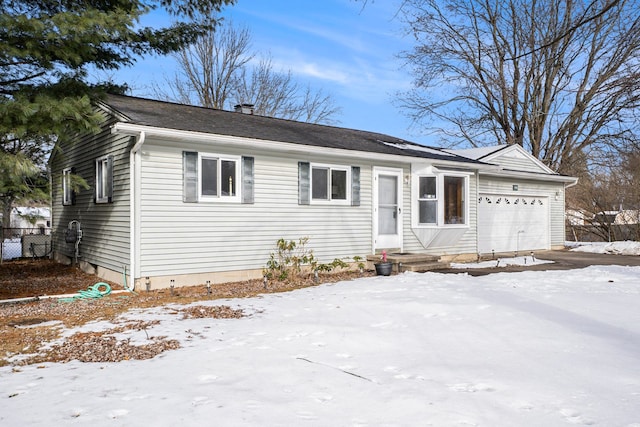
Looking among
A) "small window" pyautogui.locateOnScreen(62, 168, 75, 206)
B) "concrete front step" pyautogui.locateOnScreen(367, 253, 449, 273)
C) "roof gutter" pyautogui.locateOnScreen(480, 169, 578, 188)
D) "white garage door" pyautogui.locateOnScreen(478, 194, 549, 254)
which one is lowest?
"concrete front step" pyautogui.locateOnScreen(367, 253, 449, 273)

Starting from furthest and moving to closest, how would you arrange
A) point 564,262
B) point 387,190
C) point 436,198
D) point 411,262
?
point 564,262 < point 436,198 < point 387,190 < point 411,262

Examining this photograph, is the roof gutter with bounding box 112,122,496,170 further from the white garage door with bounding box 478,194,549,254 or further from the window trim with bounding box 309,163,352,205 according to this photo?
the white garage door with bounding box 478,194,549,254

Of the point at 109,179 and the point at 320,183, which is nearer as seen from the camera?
the point at 109,179

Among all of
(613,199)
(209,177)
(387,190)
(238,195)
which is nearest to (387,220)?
(387,190)

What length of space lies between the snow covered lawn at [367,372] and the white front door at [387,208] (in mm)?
4542

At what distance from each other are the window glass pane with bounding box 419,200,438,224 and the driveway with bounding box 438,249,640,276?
1449 mm

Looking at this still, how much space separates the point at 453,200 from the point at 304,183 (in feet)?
14.3

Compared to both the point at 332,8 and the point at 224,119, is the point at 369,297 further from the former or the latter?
the point at 224,119

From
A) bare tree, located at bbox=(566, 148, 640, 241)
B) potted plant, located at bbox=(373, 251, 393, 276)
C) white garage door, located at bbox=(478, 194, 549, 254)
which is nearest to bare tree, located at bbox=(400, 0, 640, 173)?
bare tree, located at bbox=(566, 148, 640, 241)

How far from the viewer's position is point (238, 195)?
902cm

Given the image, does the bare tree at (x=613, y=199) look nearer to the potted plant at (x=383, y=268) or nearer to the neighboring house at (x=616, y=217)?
the neighboring house at (x=616, y=217)

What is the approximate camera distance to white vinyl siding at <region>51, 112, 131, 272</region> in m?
8.43

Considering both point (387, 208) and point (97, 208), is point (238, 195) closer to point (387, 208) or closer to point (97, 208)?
Result: point (97, 208)

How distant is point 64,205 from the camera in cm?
1223
